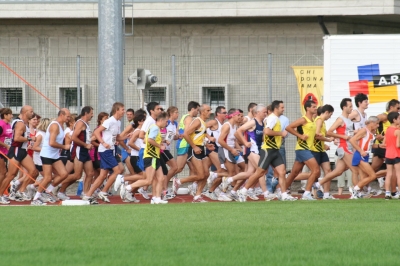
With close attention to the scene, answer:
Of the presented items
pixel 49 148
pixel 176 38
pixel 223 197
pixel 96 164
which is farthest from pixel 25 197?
pixel 176 38

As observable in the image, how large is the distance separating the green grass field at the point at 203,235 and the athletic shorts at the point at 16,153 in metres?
3.02

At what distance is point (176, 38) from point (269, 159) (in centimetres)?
1175

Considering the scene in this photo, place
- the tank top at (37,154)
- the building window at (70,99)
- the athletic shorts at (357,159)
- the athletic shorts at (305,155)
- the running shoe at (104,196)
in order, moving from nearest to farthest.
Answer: the athletic shorts at (305,155) → the athletic shorts at (357,159) → the running shoe at (104,196) → the tank top at (37,154) → the building window at (70,99)

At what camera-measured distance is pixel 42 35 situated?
101ft

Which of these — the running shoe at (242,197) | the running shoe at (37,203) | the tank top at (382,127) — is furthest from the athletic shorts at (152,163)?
the tank top at (382,127)

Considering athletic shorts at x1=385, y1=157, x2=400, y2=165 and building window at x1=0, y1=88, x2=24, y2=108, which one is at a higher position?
building window at x1=0, y1=88, x2=24, y2=108

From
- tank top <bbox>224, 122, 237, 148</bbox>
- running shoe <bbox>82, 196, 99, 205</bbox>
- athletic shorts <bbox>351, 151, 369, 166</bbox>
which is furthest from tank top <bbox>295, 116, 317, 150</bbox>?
running shoe <bbox>82, 196, 99, 205</bbox>

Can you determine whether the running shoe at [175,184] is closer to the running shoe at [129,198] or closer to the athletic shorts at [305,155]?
the running shoe at [129,198]

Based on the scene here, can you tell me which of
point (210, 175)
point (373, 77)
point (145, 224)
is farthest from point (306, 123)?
point (145, 224)

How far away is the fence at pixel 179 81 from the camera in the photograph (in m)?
25.9

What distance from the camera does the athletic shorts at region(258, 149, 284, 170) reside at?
19.4 m

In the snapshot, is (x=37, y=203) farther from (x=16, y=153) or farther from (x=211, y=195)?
(x=211, y=195)

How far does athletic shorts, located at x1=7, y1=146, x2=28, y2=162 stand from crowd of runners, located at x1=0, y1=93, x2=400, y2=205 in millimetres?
20

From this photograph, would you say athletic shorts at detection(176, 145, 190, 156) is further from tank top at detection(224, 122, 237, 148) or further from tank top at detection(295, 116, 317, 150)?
tank top at detection(295, 116, 317, 150)
